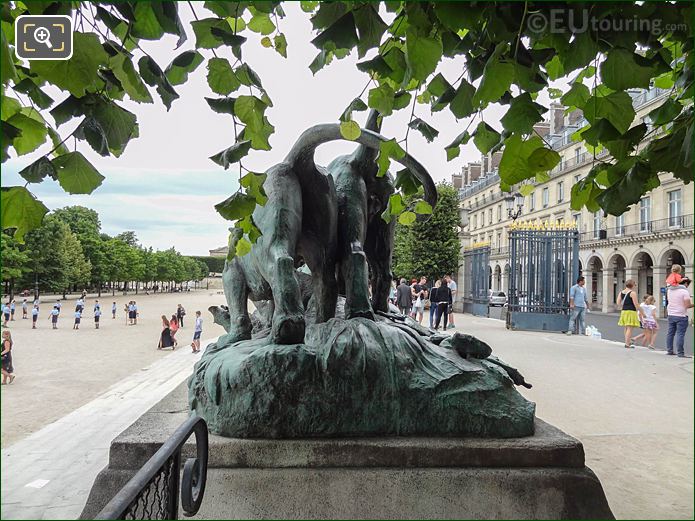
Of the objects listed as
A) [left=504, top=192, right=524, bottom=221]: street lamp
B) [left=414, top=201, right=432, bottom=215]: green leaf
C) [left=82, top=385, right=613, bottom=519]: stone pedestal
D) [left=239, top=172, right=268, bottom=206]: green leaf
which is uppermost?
[left=504, top=192, right=524, bottom=221]: street lamp

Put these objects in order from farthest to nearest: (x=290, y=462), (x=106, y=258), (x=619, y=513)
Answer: (x=106, y=258), (x=619, y=513), (x=290, y=462)

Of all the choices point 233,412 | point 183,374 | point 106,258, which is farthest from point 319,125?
point 106,258

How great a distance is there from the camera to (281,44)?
7.82 ft

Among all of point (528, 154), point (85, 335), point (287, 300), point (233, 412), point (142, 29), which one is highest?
point (142, 29)

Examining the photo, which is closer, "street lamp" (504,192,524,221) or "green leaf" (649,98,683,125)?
"green leaf" (649,98,683,125)

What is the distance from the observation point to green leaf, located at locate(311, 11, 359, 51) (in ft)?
5.14

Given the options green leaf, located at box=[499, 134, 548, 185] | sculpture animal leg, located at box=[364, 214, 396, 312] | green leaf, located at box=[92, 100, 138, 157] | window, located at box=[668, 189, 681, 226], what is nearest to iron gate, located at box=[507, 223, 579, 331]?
sculpture animal leg, located at box=[364, 214, 396, 312]

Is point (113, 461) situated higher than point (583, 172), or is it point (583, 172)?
point (583, 172)

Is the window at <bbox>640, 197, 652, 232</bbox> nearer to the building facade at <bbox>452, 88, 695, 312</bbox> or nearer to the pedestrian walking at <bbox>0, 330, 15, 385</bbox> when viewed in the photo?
the building facade at <bbox>452, 88, 695, 312</bbox>

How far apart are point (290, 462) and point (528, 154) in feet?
5.92

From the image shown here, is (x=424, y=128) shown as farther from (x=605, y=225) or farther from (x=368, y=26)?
(x=605, y=225)

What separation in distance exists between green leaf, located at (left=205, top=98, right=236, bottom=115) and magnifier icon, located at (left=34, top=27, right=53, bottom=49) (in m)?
0.55

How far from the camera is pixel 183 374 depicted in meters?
9.27

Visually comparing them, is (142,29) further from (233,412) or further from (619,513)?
(619,513)
